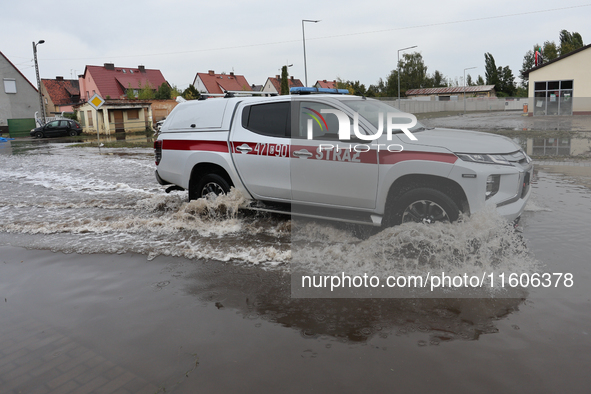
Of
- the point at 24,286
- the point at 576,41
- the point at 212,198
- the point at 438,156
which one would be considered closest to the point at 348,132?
the point at 438,156

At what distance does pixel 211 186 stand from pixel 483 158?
12.8 feet

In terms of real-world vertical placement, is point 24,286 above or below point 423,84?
below

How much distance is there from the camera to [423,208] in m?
5.06

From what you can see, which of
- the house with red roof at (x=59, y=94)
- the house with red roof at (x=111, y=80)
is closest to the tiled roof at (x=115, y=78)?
the house with red roof at (x=111, y=80)

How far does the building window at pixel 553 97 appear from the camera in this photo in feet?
114

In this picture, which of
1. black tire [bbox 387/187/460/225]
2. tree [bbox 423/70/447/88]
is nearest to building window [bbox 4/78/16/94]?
black tire [bbox 387/187/460/225]

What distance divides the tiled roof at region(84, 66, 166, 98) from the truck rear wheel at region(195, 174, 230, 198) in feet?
196

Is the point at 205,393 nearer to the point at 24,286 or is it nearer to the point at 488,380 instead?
the point at 488,380

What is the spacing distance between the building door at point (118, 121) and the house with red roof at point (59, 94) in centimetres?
3325

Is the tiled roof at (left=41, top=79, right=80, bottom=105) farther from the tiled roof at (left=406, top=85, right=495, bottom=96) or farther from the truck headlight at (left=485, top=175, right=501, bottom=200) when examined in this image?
the truck headlight at (left=485, top=175, right=501, bottom=200)

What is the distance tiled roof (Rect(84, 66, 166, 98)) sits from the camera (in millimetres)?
63781

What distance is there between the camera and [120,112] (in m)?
39.5

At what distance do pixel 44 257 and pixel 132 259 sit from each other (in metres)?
1.22

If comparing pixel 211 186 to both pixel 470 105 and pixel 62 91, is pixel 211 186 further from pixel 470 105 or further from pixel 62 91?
pixel 62 91
